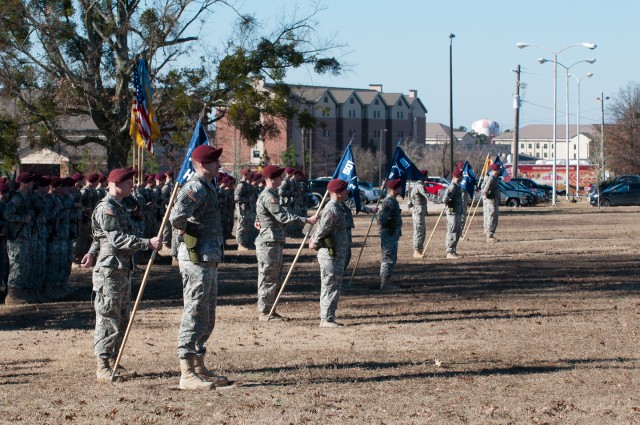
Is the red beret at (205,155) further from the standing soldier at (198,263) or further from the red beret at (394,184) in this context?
the red beret at (394,184)

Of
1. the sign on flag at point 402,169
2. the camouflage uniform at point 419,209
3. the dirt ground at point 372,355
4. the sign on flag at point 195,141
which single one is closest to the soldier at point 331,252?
the dirt ground at point 372,355

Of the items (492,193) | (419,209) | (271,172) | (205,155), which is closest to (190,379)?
(205,155)

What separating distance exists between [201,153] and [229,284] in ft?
32.2

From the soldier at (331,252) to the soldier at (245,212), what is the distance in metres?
12.9

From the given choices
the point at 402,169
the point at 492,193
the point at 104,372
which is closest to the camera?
the point at 104,372

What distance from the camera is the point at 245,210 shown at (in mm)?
26922

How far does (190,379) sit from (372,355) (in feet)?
8.37

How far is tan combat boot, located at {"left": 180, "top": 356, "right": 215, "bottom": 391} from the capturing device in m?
9.53

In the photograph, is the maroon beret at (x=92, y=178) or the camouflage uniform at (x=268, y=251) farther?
the maroon beret at (x=92, y=178)

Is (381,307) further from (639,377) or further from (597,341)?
(639,377)

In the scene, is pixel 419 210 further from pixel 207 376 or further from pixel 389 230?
pixel 207 376

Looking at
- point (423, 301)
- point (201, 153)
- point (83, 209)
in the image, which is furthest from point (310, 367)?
point (83, 209)

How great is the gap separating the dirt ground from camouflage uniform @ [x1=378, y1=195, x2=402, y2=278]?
0.49 meters

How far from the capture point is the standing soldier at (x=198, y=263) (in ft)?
31.3
